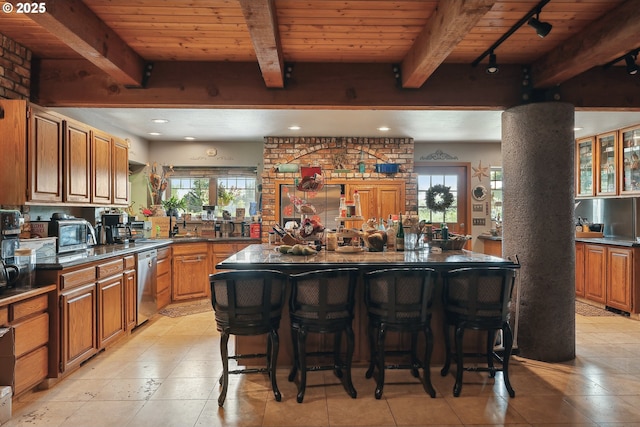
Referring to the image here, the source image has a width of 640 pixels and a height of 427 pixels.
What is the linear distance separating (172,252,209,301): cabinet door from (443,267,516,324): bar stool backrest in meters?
4.01

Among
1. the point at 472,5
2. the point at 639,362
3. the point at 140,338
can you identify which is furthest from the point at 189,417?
the point at 639,362

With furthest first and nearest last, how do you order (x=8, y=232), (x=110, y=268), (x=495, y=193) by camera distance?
(x=495, y=193), (x=110, y=268), (x=8, y=232)

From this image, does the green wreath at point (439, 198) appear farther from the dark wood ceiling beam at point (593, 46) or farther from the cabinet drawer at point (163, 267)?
the cabinet drawer at point (163, 267)

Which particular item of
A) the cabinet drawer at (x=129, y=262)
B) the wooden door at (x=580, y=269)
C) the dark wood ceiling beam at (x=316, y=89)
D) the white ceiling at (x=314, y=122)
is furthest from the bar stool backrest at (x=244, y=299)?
the wooden door at (x=580, y=269)

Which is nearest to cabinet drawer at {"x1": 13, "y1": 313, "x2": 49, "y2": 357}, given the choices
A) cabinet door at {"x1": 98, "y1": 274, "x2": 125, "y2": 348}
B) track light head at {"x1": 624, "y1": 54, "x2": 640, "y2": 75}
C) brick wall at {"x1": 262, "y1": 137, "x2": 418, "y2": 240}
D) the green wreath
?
cabinet door at {"x1": 98, "y1": 274, "x2": 125, "y2": 348}

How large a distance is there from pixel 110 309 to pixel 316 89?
2743 millimetres

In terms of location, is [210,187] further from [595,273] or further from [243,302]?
[595,273]

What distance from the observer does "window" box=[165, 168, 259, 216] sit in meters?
6.97

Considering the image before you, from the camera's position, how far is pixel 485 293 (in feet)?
8.75

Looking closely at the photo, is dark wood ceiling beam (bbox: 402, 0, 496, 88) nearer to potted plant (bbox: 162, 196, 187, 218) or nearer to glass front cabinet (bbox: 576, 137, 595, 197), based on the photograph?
glass front cabinet (bbox: 576, 137, 595, 197)

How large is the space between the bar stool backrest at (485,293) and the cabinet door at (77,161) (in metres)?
3.37

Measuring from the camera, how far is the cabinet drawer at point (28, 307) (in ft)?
8.13

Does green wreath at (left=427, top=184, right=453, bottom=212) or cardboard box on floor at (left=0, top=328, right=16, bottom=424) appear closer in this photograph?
cardboard box on floor at (left=0, top=328, right=16, bottom=424)

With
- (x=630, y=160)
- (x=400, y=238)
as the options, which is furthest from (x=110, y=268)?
(x=630, y=160)
